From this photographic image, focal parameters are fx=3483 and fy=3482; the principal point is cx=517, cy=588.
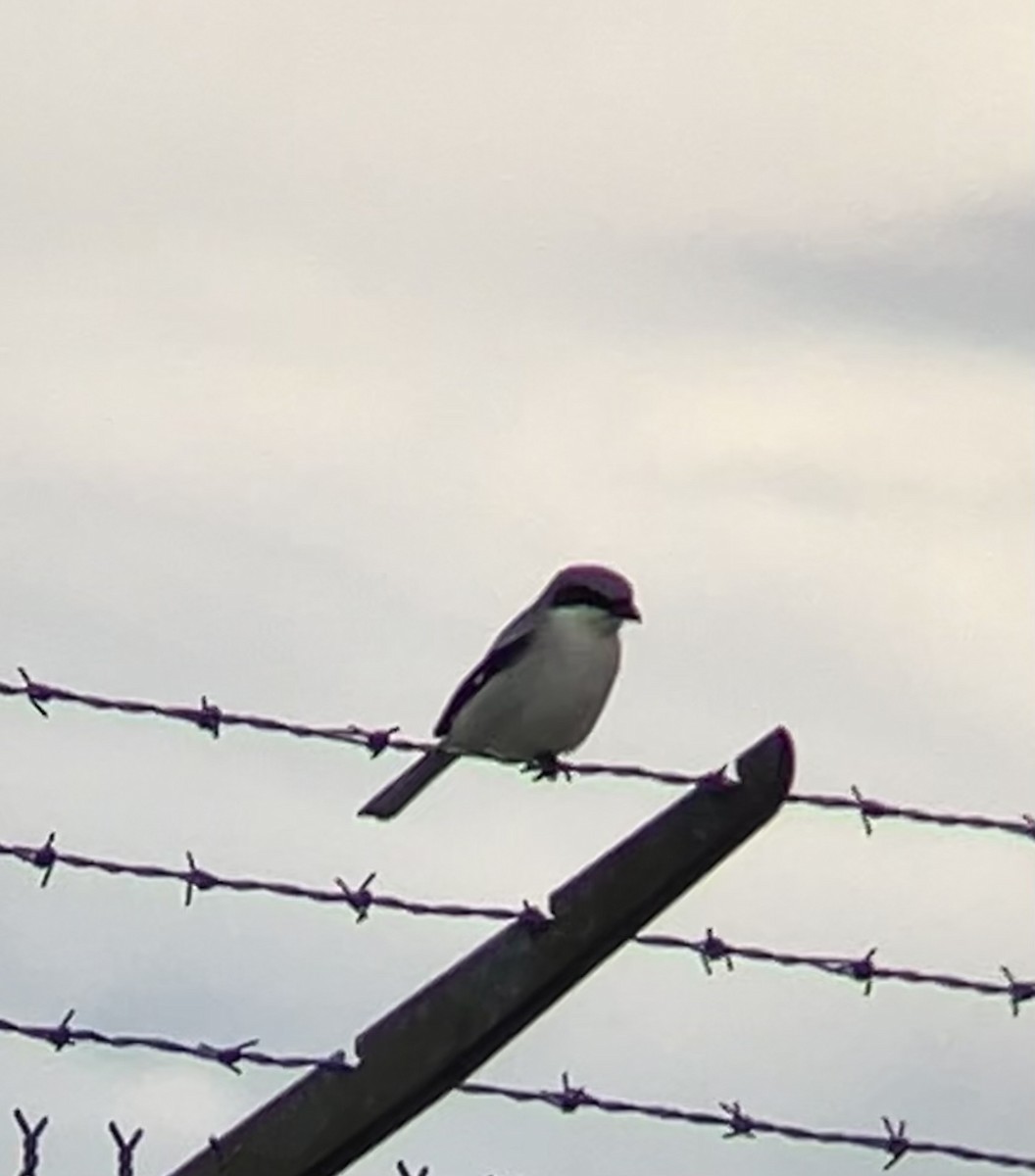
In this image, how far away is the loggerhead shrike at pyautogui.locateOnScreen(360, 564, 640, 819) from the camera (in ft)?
31.1

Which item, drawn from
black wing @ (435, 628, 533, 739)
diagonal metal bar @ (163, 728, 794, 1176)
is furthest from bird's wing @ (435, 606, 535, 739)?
diagonal metal bar @ (163, 728, 794, 1176)

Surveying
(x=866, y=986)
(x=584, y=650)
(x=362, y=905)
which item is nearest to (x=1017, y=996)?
(x=866, y=986)

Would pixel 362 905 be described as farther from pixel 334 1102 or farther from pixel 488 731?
pixel 488 731

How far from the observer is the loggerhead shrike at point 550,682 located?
31.1 feet

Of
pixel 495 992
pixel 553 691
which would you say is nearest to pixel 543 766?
pixel 553 691

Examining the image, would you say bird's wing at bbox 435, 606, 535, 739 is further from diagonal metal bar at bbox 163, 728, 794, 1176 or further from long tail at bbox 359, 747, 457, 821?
diagonal metal bar at bbox 163, 728, 794, 1176

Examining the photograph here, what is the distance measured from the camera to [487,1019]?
531 cm

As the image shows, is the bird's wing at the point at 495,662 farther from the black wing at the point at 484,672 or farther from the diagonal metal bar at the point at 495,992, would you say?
the diagonal metal bar at the point at 495,992

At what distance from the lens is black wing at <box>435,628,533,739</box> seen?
970 cm

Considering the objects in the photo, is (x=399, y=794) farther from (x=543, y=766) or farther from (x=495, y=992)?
(x=495, y=992)

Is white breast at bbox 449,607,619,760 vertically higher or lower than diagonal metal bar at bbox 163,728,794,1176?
lower

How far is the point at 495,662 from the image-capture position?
9.75 m

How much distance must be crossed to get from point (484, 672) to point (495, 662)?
0.21 feet

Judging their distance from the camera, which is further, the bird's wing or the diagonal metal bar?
the bird's wing
